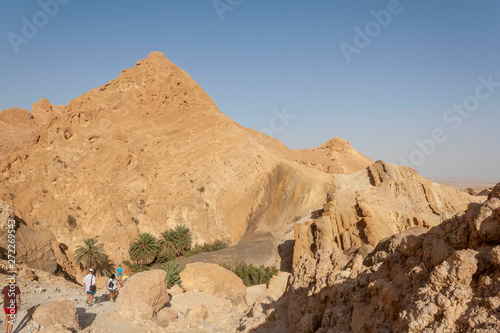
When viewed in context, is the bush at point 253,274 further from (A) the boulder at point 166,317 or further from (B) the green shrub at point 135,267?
(A) the boulder at point 166,317

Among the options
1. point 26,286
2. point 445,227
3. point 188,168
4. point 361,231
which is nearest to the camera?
point 445,227

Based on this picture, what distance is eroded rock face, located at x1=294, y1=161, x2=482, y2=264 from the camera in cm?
2625

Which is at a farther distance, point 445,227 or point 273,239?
point 273,239

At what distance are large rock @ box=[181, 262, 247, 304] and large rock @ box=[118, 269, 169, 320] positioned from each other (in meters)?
4.84

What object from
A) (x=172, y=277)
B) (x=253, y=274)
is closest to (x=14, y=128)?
(x=172, y=277)

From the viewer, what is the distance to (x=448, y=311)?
4.66m

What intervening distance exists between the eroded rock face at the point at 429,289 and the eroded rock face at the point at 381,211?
41.8ft

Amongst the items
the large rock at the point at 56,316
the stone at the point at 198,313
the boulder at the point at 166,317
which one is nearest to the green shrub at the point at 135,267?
the stone at the point at 198,313

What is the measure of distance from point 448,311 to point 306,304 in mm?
5416

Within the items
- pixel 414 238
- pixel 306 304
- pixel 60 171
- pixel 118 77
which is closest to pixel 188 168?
pixel 60 171

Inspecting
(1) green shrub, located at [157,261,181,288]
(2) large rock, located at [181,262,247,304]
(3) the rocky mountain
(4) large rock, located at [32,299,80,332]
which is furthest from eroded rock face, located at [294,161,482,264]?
(4) large rock, located at [32,299,80,332]

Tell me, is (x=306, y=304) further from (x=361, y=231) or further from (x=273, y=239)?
(x=273, y=239)

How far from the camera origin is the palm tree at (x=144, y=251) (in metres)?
33.5

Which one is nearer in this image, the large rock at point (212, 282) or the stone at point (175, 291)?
the stone at point (175, 291)
